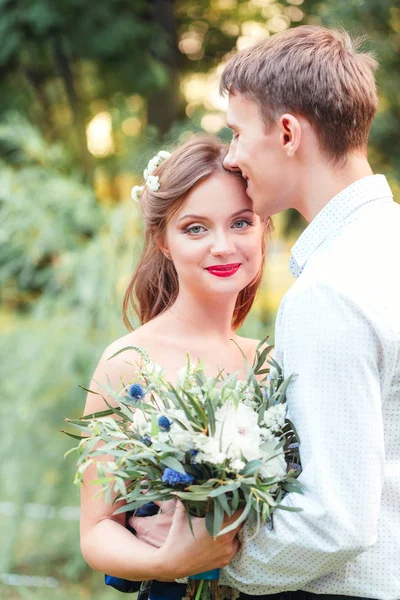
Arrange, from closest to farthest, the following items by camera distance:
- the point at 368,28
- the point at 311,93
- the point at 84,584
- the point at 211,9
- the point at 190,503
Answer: the point at 190,503, the point at 311,93, the point at 84,584, the point at 368,28, the point at 211,9

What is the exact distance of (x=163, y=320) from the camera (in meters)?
2.72

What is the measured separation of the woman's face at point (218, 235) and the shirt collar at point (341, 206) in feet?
1.65

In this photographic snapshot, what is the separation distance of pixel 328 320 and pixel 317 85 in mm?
698

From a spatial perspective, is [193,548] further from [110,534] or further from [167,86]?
[167,86]

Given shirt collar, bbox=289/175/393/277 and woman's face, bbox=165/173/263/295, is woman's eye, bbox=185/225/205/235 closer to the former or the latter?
woman's face, bbox=165/173/263/295

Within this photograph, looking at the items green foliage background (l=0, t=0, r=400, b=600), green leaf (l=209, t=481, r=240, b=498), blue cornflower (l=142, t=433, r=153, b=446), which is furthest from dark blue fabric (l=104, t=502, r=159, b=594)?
green foliage background (l=0, t=0, r=400, b=600)

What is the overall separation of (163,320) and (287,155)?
0.85 meters

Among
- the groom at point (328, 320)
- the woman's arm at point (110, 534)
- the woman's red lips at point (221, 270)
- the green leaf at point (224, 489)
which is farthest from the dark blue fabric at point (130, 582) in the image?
the woman's red lips at point (221, 270)

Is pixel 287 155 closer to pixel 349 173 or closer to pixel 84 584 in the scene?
pixel 349 173

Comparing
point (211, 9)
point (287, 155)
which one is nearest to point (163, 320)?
point (287, 155)

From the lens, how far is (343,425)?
5.61 feet

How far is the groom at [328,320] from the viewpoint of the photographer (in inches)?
67.4

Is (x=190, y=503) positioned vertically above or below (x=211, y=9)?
below

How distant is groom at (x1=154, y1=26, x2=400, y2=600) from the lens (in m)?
1.71
